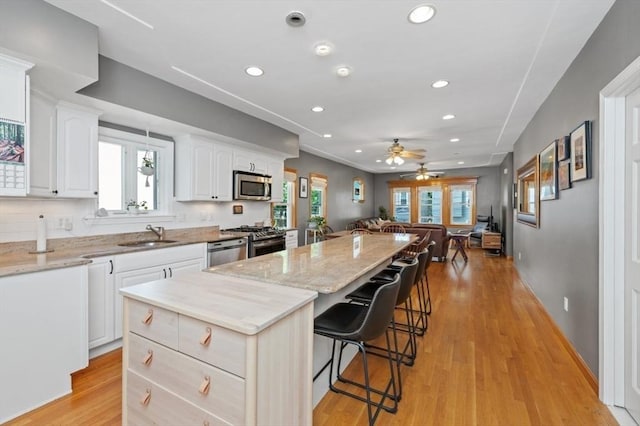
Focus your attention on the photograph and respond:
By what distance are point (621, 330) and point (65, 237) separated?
4.44m

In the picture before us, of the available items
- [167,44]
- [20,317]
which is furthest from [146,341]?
[167,44]

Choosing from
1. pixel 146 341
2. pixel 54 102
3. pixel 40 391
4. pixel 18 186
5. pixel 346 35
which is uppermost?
pixel 346 35

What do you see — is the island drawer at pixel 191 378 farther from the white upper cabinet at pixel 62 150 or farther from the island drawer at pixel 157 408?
the white upper cabinet at pixel 62 150

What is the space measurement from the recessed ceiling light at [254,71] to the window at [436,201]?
28.4 ft

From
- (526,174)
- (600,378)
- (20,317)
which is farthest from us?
(526,174)

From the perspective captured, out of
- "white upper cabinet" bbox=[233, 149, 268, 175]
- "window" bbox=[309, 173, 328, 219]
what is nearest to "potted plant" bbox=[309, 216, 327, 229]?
"window" bbox=[309, 173, 328, 219]

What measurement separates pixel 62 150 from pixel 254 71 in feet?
5.94

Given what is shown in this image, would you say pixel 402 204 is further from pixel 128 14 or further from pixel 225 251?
pixel 128 14

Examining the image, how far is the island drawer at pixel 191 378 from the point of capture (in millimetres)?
1125

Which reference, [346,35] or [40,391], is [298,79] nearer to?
[346,35]

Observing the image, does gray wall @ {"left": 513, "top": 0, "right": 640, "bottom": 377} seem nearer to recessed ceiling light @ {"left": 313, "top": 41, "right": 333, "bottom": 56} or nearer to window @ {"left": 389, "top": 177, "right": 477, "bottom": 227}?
recessed ceiling light @ {"left": 313, "top": 41, "right": 333, "bottom": 56}

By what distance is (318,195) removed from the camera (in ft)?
24.8

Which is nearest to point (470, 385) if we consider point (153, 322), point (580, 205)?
point (580, 205)

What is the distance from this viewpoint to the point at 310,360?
1454 mm
